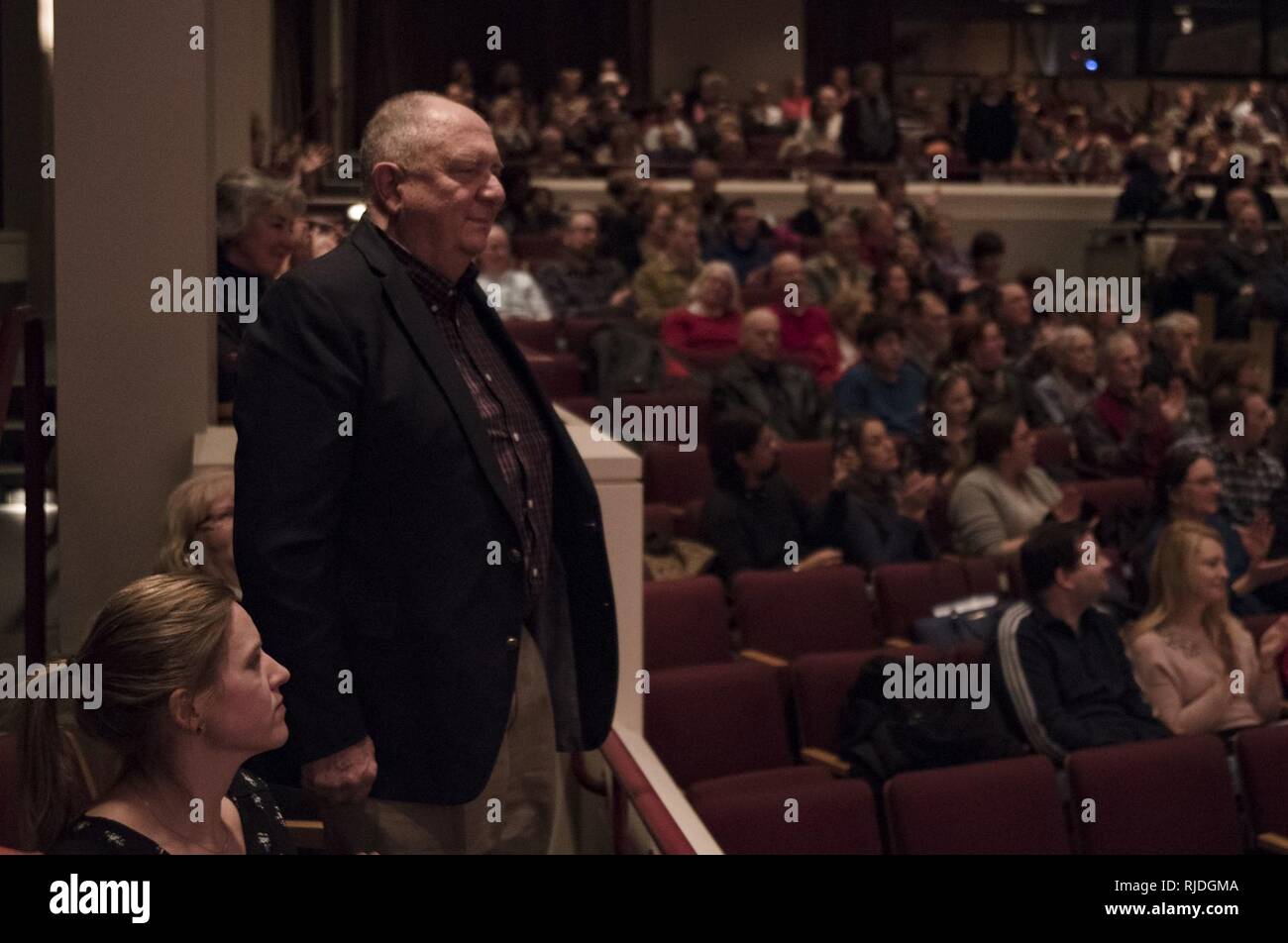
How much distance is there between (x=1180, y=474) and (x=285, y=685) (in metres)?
2.85

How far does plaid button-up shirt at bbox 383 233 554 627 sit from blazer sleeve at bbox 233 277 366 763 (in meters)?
0.14

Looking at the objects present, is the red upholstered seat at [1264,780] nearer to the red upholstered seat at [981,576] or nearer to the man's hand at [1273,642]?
the man's hand at [1273,642]

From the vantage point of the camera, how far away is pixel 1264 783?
2947 millimetres

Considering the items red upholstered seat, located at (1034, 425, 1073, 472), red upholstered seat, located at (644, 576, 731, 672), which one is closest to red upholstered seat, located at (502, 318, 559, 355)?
red upholstered seat, located at (1034, 425, 1073, 472)

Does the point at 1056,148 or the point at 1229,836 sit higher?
the point at 1056,148

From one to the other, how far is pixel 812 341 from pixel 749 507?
6.03ft

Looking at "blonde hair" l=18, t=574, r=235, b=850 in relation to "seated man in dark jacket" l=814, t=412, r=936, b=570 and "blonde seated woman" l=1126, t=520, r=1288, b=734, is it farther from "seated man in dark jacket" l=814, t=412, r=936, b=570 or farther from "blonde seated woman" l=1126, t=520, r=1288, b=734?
"seated man in dark jacket" l=814, t=412, r=936, b=570

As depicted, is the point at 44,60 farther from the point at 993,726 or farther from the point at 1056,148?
the point at 1056,148

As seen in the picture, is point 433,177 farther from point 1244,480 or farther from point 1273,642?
point 1244,480

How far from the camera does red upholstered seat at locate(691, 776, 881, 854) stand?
2434 millimetres

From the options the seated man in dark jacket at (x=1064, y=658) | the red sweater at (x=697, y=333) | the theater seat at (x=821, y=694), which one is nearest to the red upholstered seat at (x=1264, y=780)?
the seated man in dark jacket at (x=1064, y=658)

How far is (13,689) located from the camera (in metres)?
1.99
